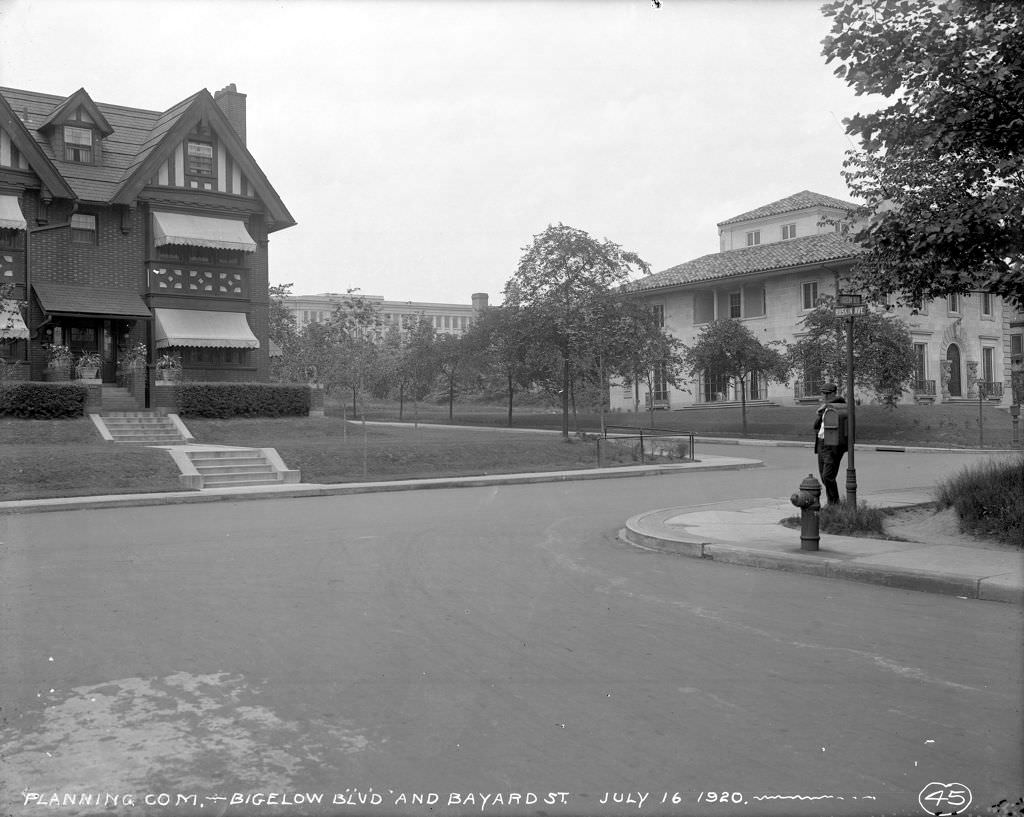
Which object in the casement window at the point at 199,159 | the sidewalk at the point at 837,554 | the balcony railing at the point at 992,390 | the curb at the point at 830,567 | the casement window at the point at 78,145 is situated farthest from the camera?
the balcony railing at the point at 992,390

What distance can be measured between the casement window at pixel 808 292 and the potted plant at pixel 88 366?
32.6 m

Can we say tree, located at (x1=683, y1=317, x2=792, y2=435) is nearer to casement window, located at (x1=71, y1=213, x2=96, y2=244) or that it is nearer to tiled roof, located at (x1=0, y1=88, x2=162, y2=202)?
tiled roof, located at (x1=0, y1=88, x2=162, y2=202)

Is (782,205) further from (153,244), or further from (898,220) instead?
(898,220)

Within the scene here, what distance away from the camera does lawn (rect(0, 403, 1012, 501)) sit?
20.5 metres

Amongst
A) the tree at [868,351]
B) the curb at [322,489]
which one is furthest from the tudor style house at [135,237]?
the tree at [868,351]

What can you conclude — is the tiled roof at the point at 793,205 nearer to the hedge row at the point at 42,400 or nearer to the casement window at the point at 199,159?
the casement window at the point at 199,159

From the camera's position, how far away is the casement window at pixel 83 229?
105ft

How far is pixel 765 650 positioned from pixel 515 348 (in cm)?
2841

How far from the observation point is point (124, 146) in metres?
35.1

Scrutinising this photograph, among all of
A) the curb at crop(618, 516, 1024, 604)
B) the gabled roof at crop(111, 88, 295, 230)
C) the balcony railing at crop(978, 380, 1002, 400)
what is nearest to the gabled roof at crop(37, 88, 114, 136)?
the gabled roof at crop(111, 88, 295, 230)

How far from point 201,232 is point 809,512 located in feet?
88.7

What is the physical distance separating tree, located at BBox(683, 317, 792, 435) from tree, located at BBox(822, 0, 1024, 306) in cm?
2966

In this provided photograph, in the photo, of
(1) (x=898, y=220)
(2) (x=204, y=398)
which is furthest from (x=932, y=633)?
(2) (x=204, y=398)

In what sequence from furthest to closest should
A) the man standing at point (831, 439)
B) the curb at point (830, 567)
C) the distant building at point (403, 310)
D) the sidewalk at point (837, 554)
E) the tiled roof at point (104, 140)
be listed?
the distant building at point (403, 310)
the tiled roof at point (104, 140)
the man standing at point (831, 439)
the sidewalk at point (837, 554)
the curb at point (830, 567)
